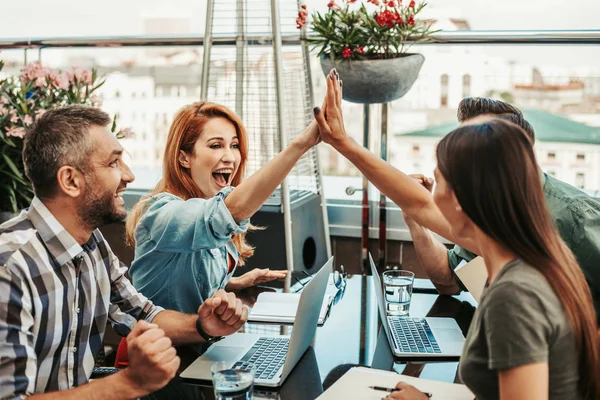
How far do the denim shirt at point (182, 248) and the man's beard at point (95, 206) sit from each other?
11.1 inches

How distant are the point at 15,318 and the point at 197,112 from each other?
1.00 metres

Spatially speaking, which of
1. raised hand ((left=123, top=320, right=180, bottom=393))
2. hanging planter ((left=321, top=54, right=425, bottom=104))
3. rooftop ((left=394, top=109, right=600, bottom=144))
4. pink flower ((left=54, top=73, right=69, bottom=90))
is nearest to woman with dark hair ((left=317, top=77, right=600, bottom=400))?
raised hand ((left=123, top=320, right=180, bottom=393))

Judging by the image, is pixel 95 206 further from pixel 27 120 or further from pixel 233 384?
pixel 27 120

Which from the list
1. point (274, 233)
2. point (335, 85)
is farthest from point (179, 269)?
point (274, 233)

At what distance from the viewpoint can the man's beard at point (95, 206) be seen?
1.54 metres

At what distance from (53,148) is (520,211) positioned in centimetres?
92

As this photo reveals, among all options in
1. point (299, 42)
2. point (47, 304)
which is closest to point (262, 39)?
point (299, 42)

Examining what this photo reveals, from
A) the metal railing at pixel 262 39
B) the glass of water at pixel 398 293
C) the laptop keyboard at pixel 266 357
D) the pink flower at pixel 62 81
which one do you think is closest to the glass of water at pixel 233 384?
the laptop keyboard at pixel 266 357

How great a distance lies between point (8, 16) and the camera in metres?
4.62

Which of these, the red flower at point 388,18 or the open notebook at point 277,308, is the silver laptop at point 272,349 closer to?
the open notebook at point 277,308

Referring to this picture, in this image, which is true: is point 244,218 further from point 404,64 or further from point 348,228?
point 348,228

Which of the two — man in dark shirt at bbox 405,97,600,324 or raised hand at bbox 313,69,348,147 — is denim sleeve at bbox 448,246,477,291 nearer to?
man in dark shirt at bbox 405,97,600,324

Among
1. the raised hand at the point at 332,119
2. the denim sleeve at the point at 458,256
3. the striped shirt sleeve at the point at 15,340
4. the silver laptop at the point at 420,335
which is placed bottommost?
the silver laptop at the point at 420,335

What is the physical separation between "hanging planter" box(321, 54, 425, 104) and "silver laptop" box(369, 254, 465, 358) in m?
1.19
